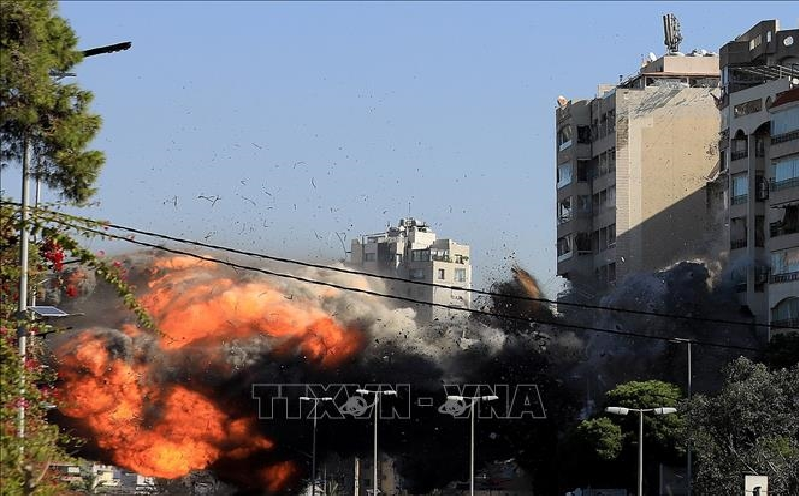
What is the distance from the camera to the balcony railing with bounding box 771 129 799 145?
4392 inches

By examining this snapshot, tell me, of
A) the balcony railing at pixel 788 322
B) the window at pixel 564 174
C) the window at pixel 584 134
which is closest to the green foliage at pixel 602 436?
the balcony railing at pixel 788 322

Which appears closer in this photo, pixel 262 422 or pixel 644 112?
pixel 262 422

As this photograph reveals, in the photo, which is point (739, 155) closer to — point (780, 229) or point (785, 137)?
point (785, 137)

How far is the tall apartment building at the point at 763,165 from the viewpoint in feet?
366

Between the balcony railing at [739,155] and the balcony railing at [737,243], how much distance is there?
17.4ft

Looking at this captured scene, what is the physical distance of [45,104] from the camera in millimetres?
36312

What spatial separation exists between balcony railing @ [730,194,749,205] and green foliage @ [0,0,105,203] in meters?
84.0

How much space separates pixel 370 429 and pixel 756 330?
25181 mm

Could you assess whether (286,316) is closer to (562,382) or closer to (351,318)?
(351,318)

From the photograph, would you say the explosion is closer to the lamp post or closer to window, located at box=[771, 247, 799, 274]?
window, located at box=[771, 247, 799, 274]

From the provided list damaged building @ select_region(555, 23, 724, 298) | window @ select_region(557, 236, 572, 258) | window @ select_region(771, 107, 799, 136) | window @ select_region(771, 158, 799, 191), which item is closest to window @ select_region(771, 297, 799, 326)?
window @ select_region(771, 158, 799, 191)

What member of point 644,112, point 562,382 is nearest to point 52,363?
point 562,382

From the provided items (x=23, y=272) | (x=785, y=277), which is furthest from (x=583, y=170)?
(x=23, y=272)

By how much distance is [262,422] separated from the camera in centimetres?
11481
